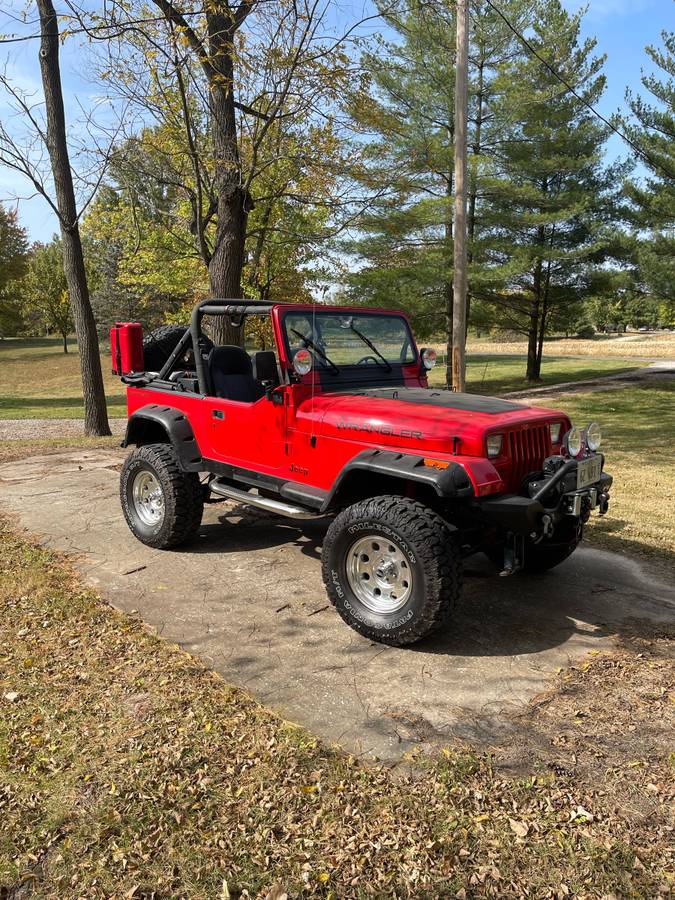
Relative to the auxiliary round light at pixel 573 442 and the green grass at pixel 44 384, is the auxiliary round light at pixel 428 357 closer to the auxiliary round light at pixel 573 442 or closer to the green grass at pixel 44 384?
the auxiliary round light at pixel 573 442

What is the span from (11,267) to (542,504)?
4590cm

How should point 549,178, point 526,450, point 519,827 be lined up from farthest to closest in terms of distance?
point 549,178 → point 526,450 → point 519,827

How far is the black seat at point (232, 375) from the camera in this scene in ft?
17.9

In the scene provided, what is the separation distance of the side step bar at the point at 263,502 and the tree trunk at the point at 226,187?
3.50 meters

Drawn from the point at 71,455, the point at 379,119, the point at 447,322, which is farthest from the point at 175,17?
the point at 447,322

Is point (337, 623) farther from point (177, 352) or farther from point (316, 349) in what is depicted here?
point (177, 352)

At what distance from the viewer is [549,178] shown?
68.8 ft

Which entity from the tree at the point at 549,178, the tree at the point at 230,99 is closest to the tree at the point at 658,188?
the tree at the point at 549,178

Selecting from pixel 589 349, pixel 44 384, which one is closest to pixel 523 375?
pixel 589 349

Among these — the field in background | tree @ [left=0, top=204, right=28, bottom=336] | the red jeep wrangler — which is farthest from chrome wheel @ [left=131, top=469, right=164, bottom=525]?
tree @ [left=0, top=204, right=28, bottom=336]

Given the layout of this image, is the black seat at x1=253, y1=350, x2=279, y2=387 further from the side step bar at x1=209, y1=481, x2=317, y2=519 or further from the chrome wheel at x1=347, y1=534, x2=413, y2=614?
the chrome wheel at x1=347, y1=534, x2=413, y2=614

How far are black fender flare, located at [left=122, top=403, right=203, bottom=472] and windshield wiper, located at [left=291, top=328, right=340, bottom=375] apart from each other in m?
1.32

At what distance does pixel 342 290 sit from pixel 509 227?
18.7 feet

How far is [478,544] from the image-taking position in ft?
13.6
